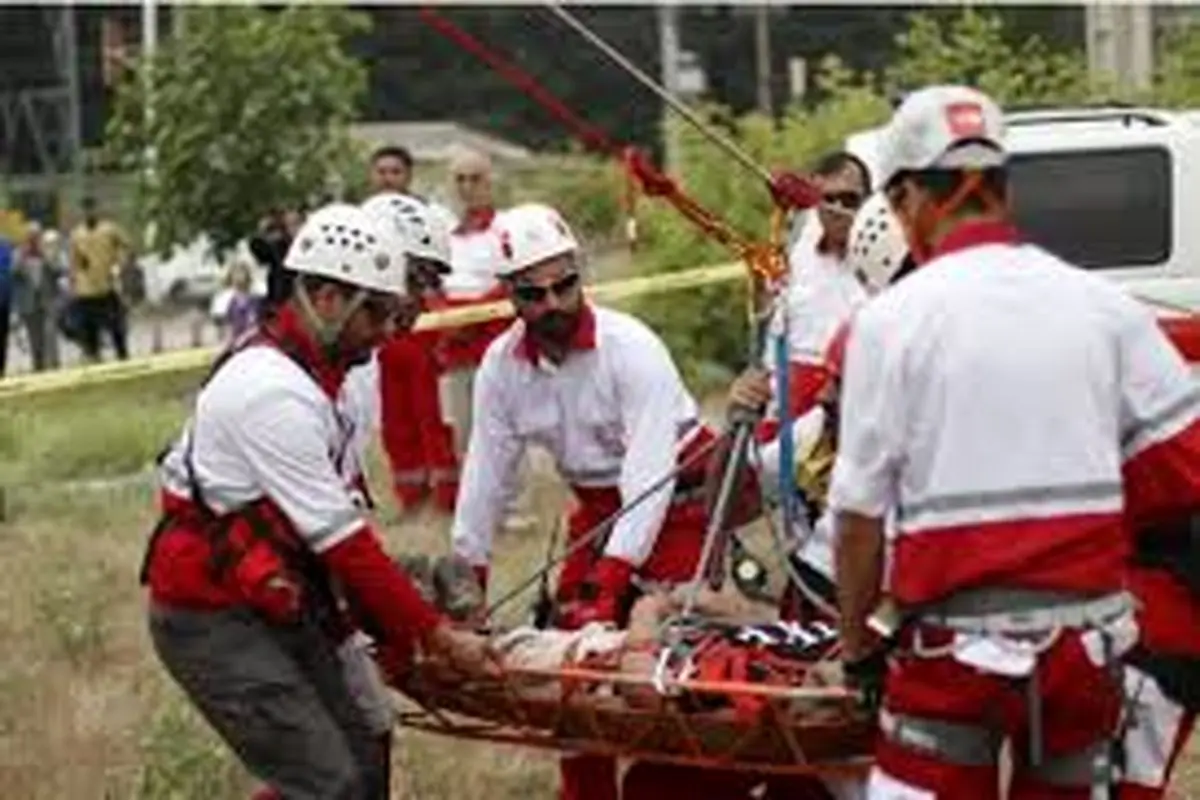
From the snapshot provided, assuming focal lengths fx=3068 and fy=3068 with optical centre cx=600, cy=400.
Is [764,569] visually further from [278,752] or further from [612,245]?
[612,245]

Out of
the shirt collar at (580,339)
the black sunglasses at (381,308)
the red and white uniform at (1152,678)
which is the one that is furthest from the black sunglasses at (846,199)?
the red and white uniform at (1152,678)

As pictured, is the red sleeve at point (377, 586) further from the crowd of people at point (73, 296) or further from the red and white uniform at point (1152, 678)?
the crowd of people at point (73, 296)

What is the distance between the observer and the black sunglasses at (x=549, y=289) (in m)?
7.65

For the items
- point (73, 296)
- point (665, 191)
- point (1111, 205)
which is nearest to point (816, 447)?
point (665, 191)

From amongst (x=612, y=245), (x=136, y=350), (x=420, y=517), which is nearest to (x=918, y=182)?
(x=420, y=517)

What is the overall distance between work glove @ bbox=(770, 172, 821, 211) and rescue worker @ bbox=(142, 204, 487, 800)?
0.98 m

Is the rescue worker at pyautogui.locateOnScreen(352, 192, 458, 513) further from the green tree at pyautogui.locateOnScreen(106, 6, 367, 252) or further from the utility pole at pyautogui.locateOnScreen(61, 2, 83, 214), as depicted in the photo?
the utility pole at pyautogui.locateOnScreen(61, 2, 83, 214)

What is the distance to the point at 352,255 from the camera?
261 inches

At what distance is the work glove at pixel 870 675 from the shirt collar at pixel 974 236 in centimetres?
72

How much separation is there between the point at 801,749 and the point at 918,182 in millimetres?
1339

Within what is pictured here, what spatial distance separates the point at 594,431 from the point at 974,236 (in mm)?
2721

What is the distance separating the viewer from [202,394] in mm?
6656

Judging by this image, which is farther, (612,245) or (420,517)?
(612,245)

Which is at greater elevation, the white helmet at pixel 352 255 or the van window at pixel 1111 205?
the white helmet at pixel 352 255
